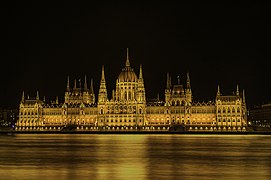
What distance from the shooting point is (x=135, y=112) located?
157000 mm

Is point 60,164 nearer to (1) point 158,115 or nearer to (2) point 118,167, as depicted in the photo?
(2) point 118,167

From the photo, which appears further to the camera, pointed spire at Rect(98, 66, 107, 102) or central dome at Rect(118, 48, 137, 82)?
central dome at Rect(118, 48, 137, 82)

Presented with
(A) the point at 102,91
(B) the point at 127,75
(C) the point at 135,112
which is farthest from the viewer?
(B) the point at 127,75

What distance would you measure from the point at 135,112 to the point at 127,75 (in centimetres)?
1942

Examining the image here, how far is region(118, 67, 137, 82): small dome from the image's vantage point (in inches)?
6708

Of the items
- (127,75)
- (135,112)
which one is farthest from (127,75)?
(135,112)

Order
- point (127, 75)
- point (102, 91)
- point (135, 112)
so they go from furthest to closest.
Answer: point (127, 75)
point (102, 91)
point (135, 112)

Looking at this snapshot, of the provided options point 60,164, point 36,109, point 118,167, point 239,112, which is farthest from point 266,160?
point 36,109

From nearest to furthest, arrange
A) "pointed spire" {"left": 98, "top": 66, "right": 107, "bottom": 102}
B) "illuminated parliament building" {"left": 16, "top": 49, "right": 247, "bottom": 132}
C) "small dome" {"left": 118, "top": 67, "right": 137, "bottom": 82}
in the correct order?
"illuminated parliament building" {"left": 16, "top": 49, "right": 247, "bottom": 132}, "pointed spire" {"left": 98, "top": 66, "right": 107, "bottom": 102}, "small dome" {"left": 118, "top": 67, "right": 137, "bottom": 82}

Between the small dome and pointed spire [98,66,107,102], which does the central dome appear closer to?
the small dome

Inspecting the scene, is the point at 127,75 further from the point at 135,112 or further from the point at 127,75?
the point at 135,112

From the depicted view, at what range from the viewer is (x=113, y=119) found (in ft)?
518

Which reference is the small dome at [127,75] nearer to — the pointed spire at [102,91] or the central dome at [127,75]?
the central dome at [127,75]

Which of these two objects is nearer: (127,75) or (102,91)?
(102,91)
